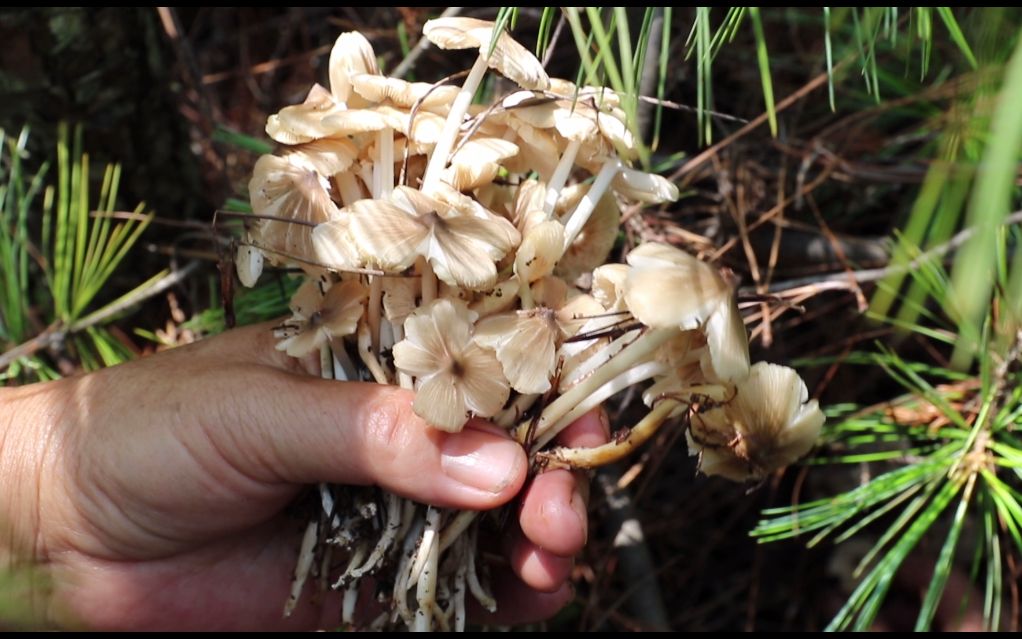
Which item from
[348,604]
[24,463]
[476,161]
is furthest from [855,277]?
[24,463]

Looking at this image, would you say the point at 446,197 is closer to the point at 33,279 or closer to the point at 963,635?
Answer: the point at 33,279

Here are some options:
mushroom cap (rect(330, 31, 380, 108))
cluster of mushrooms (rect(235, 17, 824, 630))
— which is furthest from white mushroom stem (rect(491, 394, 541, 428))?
mushroom cap (rect(330, 31, 380, 108))

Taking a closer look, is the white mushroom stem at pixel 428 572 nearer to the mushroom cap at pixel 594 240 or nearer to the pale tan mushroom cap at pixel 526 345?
the pale tan mushroom cap at pixel 526 345

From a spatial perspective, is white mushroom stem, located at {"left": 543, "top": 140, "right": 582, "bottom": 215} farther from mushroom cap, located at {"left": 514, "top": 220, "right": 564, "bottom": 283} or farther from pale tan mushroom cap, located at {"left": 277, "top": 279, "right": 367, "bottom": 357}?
pale tan mushroom cap, located at {"left": 277, "top": 279, "right": 367, "bottom": 357}

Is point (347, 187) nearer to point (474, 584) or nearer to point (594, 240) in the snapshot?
point (594, 240)

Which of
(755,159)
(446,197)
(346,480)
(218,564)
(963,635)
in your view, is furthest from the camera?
(755,159)

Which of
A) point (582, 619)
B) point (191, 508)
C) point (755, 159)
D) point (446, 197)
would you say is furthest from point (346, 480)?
point (755, 159)

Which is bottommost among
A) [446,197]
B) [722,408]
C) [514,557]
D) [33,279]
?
[514,557]
